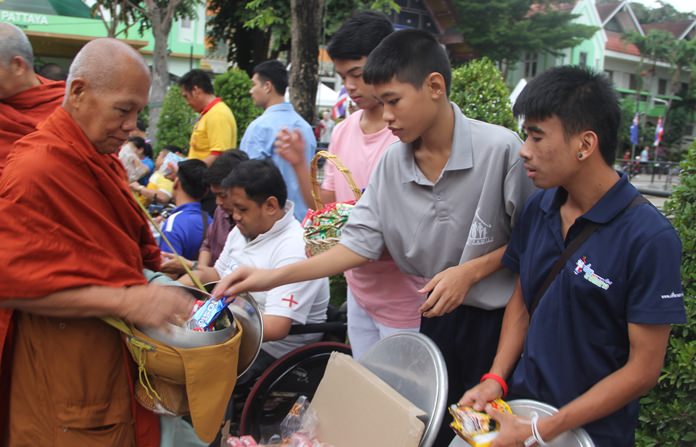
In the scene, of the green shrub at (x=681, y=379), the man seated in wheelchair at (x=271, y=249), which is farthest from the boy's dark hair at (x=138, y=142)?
the green shrub at (x=681, y=379)

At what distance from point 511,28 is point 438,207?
27.9 meters

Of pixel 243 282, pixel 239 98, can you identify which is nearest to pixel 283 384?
pixel 243 282

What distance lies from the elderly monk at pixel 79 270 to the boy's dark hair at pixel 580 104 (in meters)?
1.14

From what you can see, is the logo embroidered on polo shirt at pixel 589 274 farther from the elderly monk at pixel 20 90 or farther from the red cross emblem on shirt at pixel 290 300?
the elderly monk at pixel 20 90

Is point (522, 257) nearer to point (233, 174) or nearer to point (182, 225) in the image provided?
point (233, 174)

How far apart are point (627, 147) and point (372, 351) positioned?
1457 inches

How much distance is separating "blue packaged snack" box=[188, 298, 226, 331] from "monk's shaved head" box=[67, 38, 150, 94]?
70cm

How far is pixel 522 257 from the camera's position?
1.94 meters

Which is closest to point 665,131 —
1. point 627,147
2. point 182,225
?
point 627,147

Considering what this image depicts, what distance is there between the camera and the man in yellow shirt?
18.2 ft

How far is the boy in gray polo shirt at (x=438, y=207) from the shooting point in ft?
6.86

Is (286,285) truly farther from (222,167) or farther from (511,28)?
(511,28)

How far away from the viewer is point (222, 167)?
4035 mm

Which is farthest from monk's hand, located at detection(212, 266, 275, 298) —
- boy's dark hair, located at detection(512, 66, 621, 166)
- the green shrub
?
the green shrub
